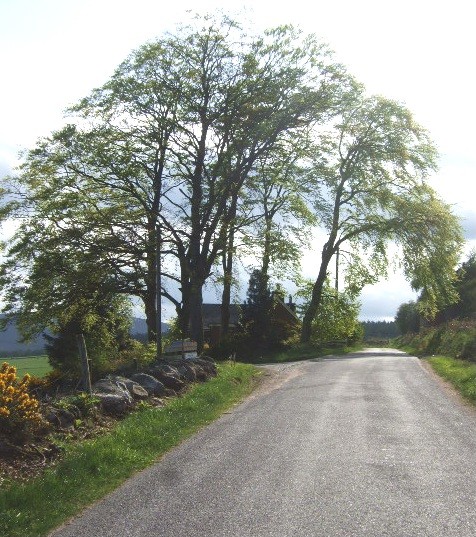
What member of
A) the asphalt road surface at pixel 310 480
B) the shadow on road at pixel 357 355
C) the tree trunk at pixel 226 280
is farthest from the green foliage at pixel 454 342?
the asphalt road surface at pixel 310 480

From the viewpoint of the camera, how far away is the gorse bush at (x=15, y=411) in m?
10.4

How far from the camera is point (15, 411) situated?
10477 millimetres

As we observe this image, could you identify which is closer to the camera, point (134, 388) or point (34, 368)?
point (134, 388)

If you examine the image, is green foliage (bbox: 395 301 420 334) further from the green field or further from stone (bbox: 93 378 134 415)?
stone (bbox: 93 378 134 415)

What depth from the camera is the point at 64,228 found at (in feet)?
109

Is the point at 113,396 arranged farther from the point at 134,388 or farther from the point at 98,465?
the point at 98,465

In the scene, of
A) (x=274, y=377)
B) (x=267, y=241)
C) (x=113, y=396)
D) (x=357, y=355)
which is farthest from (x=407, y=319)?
(x=113, y=396)

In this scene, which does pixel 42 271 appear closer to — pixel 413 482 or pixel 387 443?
pixel 387 443

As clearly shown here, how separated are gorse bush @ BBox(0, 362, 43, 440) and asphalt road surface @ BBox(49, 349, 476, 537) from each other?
180cm

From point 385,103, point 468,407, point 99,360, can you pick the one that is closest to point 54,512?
point 468,407

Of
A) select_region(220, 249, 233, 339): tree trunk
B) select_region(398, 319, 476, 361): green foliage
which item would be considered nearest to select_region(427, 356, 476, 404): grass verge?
select_region(398, 319, 476, 361): green foliage

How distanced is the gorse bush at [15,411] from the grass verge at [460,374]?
35.2 ft

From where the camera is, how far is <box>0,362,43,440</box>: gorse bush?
1038 centimetres

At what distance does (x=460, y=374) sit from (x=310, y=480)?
14.7 metres
